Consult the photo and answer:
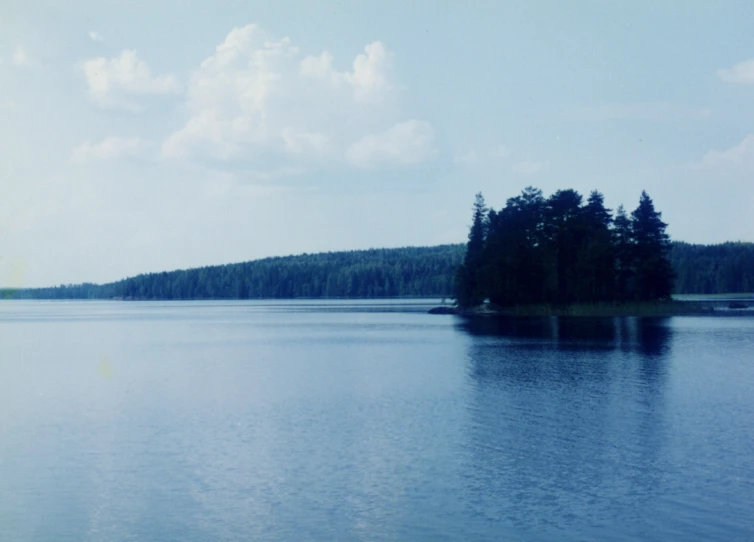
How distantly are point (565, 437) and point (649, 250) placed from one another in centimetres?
7481

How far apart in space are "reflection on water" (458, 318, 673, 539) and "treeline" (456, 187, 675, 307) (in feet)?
149

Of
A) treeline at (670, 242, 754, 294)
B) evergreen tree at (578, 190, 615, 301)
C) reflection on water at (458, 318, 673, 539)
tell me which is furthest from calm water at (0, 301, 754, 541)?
treeline at (670, 242, 754, 294)

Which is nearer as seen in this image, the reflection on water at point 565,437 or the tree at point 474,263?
the reflection on water at point 565,437

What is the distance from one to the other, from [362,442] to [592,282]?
244ft

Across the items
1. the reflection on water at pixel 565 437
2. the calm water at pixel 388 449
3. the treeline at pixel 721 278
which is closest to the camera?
the calm water at pixel 388 449

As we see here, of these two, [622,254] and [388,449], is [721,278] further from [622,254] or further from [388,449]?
[388,449]

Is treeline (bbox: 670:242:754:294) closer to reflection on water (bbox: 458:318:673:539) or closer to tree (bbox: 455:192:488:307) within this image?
tree (bbox: 455:192:488:307)

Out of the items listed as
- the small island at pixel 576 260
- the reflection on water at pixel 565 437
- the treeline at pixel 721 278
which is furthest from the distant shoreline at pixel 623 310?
the treeline at pixel 721 278

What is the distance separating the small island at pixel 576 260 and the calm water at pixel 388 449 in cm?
4624

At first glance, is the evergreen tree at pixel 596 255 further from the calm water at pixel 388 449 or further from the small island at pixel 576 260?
the calm water at pixel 388 449

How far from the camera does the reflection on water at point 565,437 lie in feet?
55.3

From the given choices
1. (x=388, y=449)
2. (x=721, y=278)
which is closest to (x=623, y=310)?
(x=388, y=449)

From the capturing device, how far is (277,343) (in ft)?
217

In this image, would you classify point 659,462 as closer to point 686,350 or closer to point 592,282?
point 686,350
